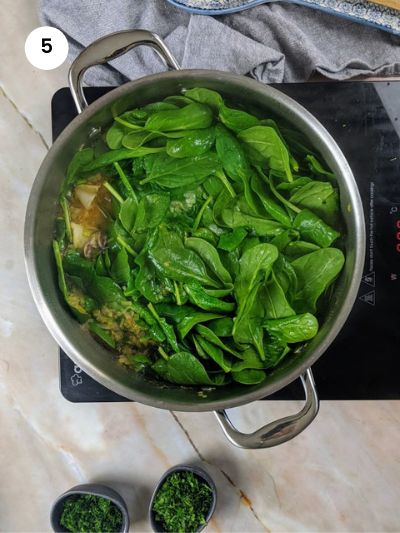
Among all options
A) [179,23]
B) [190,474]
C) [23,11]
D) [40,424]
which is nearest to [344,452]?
[190,474]

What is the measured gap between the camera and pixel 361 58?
3.36 feet

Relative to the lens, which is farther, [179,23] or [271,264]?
[179,23]

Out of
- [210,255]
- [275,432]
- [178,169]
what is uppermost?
[178,169]

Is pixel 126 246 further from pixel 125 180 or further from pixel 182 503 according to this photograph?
pixel 182 503

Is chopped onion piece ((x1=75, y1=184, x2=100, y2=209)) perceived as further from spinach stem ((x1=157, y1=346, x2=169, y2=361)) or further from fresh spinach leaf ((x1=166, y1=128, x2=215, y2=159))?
spinach stem ((x1=157, y1=346, x2=169, y2=361))

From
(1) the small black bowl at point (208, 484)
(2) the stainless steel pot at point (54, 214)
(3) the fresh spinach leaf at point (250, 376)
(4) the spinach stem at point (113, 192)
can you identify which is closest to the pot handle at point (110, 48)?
(2) the stainless steel pot at point (54, 214)

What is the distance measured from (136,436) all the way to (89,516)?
17 cm

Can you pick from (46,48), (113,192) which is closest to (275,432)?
(113,192)

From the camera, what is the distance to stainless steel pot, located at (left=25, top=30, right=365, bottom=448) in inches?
30.9

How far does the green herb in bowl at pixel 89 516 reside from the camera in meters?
1.06

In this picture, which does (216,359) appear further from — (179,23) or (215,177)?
(179,23)

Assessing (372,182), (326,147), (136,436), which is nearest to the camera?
(326,147)

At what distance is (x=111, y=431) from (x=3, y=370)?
0.24 metres

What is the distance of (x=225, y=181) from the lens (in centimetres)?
84
